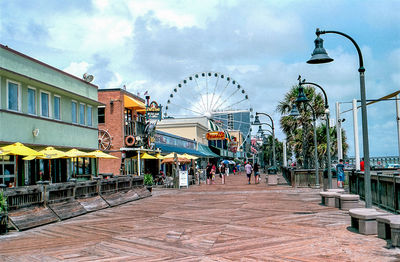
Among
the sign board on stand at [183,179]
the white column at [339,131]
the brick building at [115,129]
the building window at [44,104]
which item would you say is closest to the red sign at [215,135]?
the brick building at [115,129]

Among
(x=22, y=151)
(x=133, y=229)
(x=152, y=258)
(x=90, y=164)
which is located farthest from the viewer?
(x=90, y=164)

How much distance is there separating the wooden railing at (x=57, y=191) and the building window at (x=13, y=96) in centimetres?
589

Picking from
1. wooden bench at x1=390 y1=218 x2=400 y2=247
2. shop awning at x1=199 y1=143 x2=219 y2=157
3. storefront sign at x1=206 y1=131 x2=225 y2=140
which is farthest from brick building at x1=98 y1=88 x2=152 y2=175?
storefront sign at x1=206 y1=131 x2=225 y2=140

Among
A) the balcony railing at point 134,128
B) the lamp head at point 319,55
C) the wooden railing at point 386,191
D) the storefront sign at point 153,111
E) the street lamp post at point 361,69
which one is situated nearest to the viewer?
the street lamp post at point 361,69

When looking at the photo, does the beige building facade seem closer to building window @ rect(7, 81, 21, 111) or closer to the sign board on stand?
the sign board on stand

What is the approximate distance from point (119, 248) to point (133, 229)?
2.73 m

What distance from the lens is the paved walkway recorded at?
854cm

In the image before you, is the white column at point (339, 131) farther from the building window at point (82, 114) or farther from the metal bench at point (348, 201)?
the building window at point (82, 114)

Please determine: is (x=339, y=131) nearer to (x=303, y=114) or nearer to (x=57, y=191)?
(x=303, y=114)

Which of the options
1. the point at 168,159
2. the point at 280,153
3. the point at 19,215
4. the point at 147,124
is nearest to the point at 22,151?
the point at 19,215

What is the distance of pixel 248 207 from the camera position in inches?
681

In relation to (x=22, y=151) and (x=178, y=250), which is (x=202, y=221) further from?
(x=22, y=151)

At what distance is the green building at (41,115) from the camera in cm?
2123

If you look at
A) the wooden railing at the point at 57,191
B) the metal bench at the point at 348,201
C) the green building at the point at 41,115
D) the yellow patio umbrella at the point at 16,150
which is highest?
the green building at the point at 41,115
